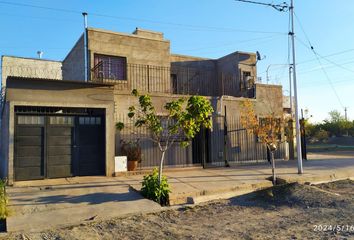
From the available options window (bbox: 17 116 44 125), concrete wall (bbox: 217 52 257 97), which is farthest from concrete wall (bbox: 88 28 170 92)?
window (bbox: 17 116 44 125)

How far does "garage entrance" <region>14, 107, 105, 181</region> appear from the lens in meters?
12.3

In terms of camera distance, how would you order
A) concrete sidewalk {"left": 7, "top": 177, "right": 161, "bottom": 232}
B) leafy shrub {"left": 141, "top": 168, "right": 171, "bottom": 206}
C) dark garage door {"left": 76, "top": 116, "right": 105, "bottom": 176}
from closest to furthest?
concrete sidewalk {"left": 7, "top": 177, "right": 161, "bottom": 232} < leafy shrub {"left": 141, "top": 168, "right": 171, "bottom": 206} < dark garage door {"left": 76, "top": 116, "right": 105, "bottom": 176}

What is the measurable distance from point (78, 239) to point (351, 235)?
5449 millimetres

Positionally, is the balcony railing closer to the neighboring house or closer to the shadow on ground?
the neighboring house

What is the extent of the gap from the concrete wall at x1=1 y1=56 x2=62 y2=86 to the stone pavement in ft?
42.8

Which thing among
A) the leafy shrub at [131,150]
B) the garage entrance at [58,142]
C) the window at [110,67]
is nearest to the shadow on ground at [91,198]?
the garage entrance at [58,142]

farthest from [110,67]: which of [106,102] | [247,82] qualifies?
[247,82]

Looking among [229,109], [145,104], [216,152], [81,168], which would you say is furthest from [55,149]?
[229,109]

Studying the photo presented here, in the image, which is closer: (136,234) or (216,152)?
(136,234)

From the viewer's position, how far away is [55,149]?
12898 mm

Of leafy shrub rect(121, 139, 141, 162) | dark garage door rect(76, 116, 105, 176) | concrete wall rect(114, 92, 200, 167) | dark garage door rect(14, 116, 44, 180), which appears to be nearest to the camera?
dark garage door rect(14, 116, 44, 180)

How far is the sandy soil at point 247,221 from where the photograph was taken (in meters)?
6.89

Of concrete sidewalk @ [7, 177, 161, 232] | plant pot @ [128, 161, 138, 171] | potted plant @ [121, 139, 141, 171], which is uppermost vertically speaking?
potted plant @ [121, 139, 141, 171]

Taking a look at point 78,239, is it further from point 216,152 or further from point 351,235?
point 216,152
